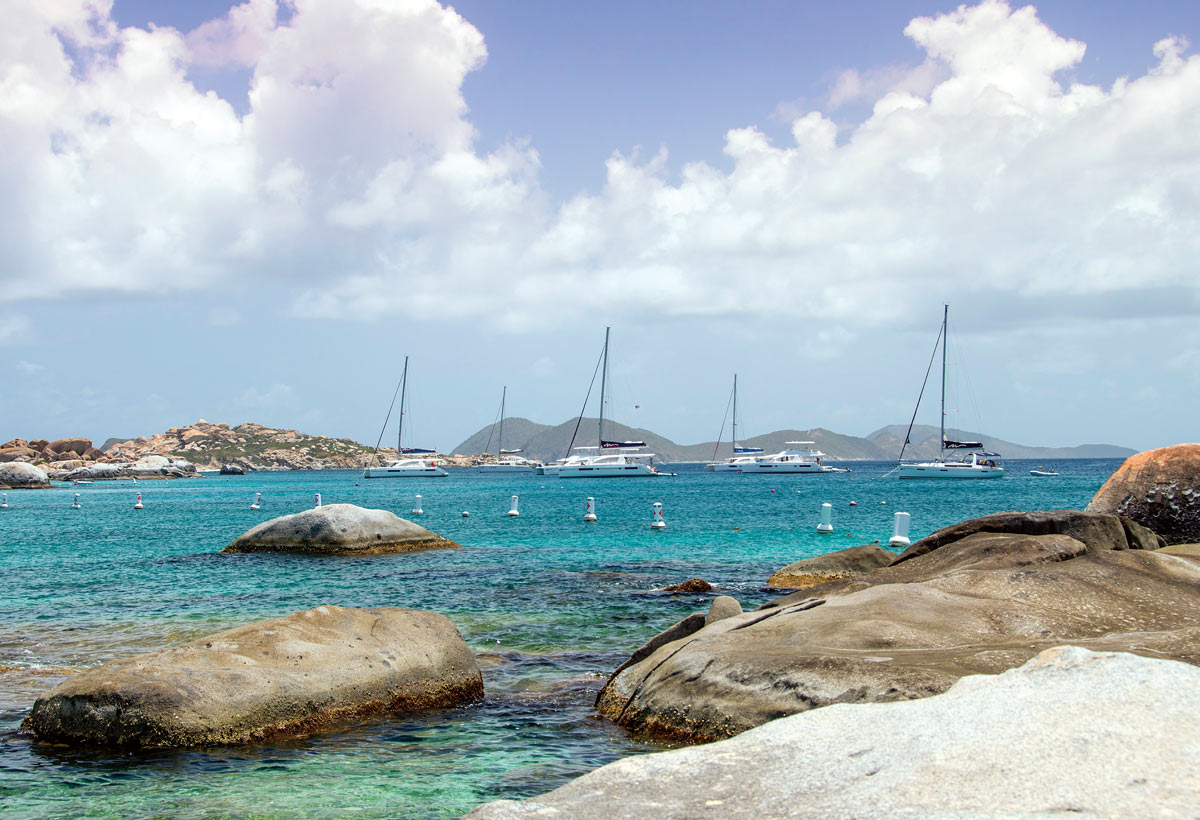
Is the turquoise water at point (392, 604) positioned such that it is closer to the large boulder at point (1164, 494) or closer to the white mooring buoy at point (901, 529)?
the white mooring buoy at point (901, 529)

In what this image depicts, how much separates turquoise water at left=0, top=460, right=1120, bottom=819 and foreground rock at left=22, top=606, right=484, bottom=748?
27 centimetres

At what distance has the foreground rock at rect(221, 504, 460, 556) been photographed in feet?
90.9

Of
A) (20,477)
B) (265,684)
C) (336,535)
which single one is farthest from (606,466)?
(265,684)

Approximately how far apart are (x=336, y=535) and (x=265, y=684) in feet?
62.6

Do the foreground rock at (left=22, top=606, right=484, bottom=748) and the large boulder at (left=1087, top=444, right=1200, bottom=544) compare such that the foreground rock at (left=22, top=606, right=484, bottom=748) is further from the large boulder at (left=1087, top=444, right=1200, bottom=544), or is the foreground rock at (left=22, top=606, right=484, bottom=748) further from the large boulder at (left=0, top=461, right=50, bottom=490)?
the large boulder at (left=0, top=461, right=50, bottom=490)

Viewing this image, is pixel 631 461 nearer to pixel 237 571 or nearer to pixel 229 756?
pixel 237 571

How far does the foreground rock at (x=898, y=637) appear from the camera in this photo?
7.12 m

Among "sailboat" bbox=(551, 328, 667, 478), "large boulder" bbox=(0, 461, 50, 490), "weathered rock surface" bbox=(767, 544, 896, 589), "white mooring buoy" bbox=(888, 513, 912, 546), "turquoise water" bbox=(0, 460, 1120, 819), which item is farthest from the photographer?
"sailboat" bbox=(551, 328, 667, 478)

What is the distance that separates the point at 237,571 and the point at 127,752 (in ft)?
55.7

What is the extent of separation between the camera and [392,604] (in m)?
18.6

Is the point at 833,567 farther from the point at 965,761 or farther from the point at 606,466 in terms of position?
the point at 606,466

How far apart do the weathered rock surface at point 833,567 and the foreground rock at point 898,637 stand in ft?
25.3

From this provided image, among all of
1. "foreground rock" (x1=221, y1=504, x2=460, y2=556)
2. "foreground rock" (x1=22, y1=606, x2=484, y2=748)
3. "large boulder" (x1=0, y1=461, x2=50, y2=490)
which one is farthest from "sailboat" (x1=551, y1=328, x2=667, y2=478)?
"foreground rock" (x1=22, y1=606, x2=484, y2=748)

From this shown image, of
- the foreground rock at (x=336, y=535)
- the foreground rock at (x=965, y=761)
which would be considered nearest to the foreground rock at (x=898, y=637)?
the foreground rock at (x=965, y=761)
